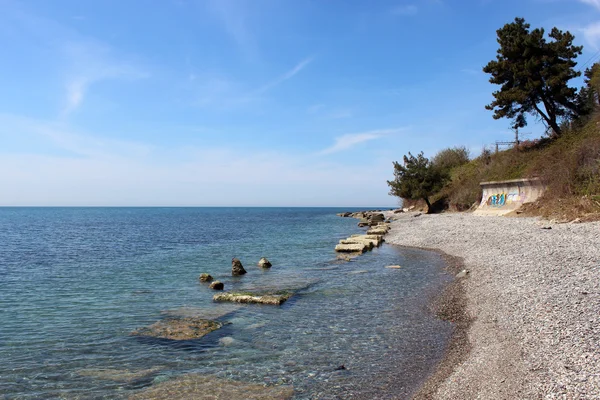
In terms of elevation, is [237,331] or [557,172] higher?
[557,172]

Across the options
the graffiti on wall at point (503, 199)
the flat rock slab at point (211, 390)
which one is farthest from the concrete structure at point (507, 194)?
the flat rock slab at point (211, 390)

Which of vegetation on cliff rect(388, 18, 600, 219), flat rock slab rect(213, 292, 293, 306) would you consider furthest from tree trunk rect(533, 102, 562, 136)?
flat rock slab rect(213, 292, 293, 306)

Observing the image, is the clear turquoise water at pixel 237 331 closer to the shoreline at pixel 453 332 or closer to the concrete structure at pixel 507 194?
the shoreline at pixel 453 332

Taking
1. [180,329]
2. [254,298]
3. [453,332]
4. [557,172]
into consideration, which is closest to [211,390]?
[180,329]

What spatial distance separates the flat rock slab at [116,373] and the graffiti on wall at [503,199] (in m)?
36.9

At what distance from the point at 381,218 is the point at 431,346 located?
168 feet

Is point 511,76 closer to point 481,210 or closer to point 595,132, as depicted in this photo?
point 595,132

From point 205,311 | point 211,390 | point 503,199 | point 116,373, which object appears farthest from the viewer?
point 503,199

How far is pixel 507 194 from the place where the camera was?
130 feet

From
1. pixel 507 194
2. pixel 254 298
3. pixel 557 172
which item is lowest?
pixel 254 298

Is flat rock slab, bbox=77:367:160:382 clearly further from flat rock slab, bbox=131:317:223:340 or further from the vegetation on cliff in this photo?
the vegetation on cliff

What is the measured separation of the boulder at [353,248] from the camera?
28.4 metres

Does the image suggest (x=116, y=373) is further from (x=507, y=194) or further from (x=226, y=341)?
(x=507, y=194)

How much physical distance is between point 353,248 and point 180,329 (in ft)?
60.6
